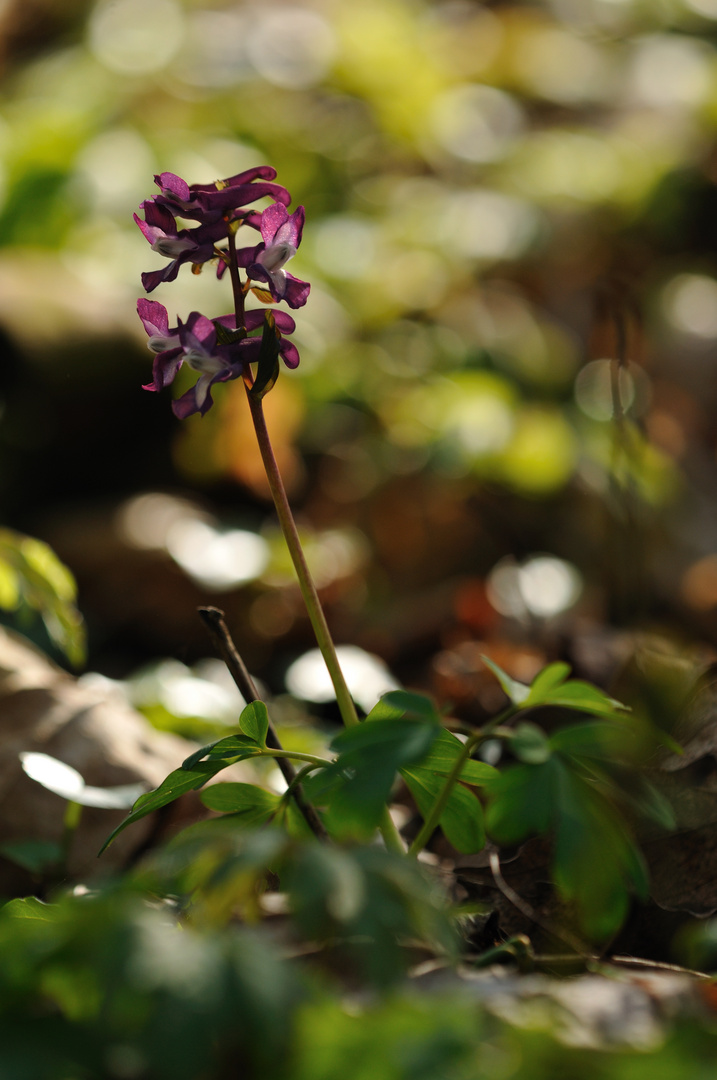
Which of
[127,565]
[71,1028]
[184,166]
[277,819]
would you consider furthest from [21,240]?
[71,1028]

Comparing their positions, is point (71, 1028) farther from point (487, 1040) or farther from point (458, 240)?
point (458, 240)

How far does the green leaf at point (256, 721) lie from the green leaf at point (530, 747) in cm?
33

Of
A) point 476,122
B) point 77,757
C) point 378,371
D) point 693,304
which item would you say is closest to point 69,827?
point 77,757

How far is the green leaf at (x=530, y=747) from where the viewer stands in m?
0.96

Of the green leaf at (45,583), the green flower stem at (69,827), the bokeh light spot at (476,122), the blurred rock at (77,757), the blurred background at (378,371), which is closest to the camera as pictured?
the green flower stem at (69,827)

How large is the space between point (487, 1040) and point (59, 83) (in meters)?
7.09

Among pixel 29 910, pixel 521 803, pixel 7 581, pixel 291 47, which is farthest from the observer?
pixel 291 47

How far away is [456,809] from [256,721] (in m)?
0.29

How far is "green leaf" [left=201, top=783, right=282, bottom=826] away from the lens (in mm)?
1132

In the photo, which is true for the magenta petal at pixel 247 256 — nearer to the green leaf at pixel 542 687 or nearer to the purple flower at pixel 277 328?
the purple flower at pixel 277 328

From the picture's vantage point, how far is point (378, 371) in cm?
421

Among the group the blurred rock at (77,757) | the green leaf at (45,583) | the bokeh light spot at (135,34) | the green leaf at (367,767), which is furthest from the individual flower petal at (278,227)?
the bokeh light spot at (135,34)

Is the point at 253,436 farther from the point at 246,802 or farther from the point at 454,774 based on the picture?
the point at 454,774

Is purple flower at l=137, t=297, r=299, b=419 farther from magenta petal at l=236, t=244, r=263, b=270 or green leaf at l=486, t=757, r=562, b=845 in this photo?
green leaf at l=486, t=757, r=562, b=845
